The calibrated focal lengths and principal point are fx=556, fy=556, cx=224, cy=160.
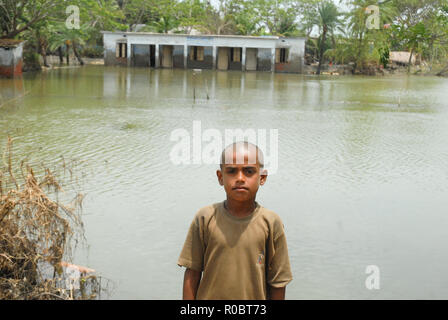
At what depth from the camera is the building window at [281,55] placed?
44.6 meters

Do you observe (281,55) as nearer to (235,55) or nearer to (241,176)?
(235,55)

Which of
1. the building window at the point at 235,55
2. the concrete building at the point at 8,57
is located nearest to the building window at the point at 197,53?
the building window at the point at 235,55

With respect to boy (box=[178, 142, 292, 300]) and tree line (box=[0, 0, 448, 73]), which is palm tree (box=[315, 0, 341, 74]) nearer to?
tree line (box=[0, 0, 448, 73])

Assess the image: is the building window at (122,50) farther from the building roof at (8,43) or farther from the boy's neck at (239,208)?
the boy's neck at (239,208)

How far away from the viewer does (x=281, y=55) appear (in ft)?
147

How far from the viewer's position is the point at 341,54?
4634 cm

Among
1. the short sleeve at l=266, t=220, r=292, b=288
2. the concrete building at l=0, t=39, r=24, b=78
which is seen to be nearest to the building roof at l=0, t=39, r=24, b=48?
the concrete building at l=0, t=39, r=24, b=78

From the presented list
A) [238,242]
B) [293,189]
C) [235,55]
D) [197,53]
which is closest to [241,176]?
[238,242]

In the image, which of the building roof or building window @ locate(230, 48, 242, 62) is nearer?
the building roof

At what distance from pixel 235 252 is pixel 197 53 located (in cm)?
4332

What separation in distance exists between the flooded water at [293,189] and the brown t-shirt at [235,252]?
92.3 inches

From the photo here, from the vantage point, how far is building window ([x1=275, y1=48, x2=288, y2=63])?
1756 inches
